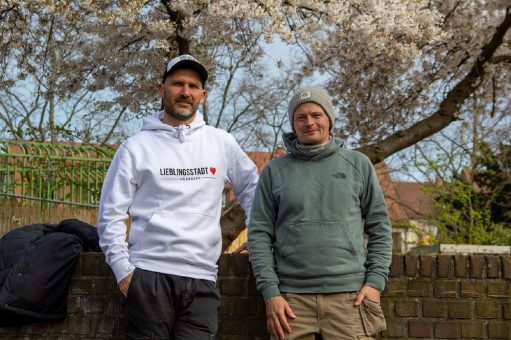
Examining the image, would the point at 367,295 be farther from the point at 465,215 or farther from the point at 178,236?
the point at 465,215

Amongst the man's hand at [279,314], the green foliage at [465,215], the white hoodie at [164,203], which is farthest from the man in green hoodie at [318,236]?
the green foliage at [465,215]

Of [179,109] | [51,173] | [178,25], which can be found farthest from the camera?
[51,173]

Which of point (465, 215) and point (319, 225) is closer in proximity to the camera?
point (319, 225)

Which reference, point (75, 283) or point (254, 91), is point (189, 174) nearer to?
point (75, 283)

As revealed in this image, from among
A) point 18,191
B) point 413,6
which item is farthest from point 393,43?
point 18,191

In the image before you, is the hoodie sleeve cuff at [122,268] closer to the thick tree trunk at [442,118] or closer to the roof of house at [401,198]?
the thick tree trunk at [442,118]

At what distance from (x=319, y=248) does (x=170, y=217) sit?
0.77 metres

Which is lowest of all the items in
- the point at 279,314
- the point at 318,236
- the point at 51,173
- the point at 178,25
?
the point at 279,314

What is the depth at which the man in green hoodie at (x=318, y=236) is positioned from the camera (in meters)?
3.53

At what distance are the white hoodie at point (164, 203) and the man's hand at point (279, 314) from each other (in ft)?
1.24

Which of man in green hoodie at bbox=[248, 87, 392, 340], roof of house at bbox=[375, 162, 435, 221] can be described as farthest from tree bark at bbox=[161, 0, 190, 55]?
roof of house at bbox=[375, 162, 435, 221]

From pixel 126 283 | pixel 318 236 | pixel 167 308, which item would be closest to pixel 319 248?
pixel 318 236

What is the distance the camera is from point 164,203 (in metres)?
3.66

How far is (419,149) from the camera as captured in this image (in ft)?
70.2
